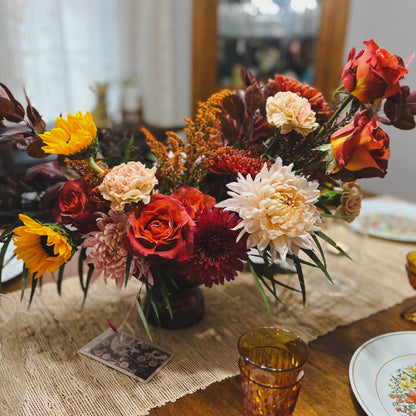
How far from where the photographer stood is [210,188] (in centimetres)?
78

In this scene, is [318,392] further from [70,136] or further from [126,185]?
[70,136]

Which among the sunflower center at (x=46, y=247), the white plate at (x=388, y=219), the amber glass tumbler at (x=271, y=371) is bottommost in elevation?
the white plate at (x=388, y=219)

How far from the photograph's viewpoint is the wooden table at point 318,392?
2.10 feet

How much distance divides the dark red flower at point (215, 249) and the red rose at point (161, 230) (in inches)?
0.9

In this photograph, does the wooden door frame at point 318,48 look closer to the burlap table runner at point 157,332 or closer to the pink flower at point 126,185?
the burlap table runner at point 157,332

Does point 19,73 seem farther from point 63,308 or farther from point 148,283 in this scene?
point 148,283

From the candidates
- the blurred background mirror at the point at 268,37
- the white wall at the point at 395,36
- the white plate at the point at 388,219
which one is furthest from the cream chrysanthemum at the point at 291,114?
the blurred background mirror at the point at 268,37

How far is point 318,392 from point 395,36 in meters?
2.61

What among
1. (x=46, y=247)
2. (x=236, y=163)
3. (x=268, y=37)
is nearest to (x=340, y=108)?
(x=236, y=163)

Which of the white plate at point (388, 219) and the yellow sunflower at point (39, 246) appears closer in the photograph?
the yellow sunflower at point (39, 246)

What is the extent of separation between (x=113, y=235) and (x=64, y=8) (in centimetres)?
275

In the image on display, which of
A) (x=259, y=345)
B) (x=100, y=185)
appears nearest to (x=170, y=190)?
(x=100, y=185)

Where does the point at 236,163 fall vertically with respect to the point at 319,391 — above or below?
above

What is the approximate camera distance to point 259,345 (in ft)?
2.10
